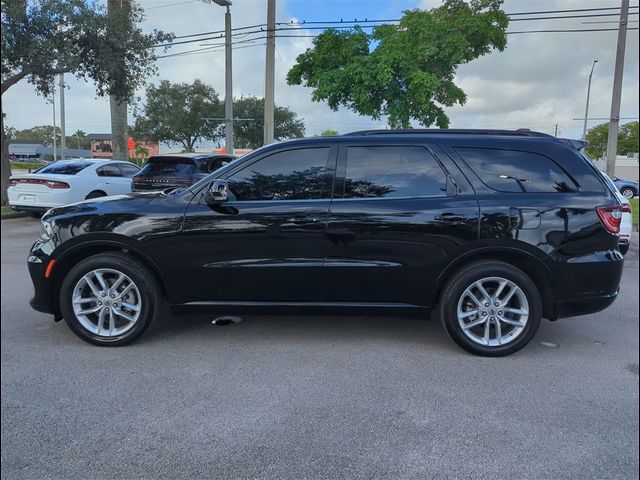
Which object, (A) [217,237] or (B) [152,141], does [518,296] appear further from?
(B) [152,141]

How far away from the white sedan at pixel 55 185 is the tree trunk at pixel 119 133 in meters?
0.82

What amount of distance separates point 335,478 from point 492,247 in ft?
7.28

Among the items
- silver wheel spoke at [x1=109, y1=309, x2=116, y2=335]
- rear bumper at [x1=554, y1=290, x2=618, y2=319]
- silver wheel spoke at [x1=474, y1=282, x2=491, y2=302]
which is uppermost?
silver wheel spoke at [x1=474, y1=282, x2=491, y2=302]

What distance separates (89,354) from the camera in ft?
12.3

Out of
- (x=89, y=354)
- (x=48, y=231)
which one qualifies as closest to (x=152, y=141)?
(x=48, y=231)

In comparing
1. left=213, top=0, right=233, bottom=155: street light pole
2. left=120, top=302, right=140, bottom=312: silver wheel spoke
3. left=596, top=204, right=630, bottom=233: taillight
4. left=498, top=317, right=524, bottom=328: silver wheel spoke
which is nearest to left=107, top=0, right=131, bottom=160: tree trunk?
left=213, top=0, right=233, bottom=155: street light pole

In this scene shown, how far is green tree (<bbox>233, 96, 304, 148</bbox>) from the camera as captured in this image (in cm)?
1356

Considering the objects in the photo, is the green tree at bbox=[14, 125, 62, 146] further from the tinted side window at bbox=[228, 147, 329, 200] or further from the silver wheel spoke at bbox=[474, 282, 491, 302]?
the silver wheel spoke at bbox=[474, 282, 491, 302]

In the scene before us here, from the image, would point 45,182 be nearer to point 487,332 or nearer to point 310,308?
point 310,308

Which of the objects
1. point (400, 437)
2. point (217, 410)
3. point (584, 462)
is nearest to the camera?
point (584, 462)

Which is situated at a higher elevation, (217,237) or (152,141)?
(152,141)

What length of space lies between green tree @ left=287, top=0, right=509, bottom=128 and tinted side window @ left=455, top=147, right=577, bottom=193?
6031 mm

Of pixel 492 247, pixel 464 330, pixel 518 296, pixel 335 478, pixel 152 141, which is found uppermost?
pixel 152 141

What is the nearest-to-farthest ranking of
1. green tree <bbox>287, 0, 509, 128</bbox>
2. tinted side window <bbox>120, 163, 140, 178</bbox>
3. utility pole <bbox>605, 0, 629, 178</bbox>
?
utility pole <bbox>605, 0, 629, 178</bbox>, tinted side window <bbox>120, 163, 140, 178</bbox>, green tree <bbox>287, 0, 509, 128</bbox>
